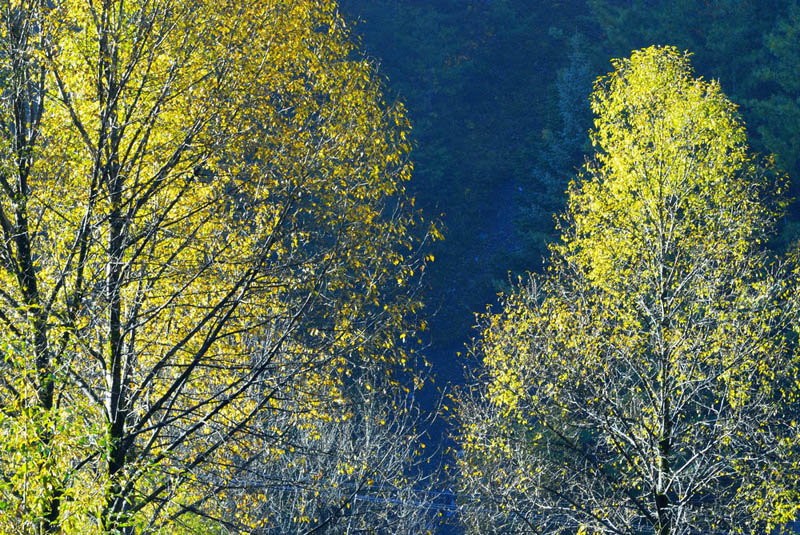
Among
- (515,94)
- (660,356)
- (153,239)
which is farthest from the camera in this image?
(515,94)

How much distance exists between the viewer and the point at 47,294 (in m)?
6.86

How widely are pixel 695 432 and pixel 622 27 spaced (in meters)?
26.3

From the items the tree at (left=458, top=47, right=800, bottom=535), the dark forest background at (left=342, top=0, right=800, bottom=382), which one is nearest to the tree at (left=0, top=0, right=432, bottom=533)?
the tree at (left=458, top=47, right=800, bottom=535)

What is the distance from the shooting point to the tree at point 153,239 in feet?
20.4

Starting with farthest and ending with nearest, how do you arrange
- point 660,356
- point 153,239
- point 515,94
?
point 515,94 < point 660,356 < point 153,239

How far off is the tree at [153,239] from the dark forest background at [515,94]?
66.9 feet

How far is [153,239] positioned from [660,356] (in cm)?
736

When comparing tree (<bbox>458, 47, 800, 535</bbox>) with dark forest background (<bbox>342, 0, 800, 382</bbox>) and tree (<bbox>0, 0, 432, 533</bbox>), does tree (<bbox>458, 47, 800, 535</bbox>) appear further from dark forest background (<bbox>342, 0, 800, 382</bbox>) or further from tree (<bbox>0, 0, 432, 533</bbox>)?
dark forest background (<bbox>342, 0, 800, 382</bbox>)

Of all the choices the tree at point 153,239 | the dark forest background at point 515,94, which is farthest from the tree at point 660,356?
the dark forest background at point 515,94

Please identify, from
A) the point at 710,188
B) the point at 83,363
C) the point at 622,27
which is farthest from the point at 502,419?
the point at 622,27

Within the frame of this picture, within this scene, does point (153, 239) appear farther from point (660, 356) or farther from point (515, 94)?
point (515, 94)

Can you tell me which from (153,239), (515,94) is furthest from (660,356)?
(515,94)

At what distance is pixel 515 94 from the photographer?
152 feet

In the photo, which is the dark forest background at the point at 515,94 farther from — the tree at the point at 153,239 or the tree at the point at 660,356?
the tree at the point at 153,239
